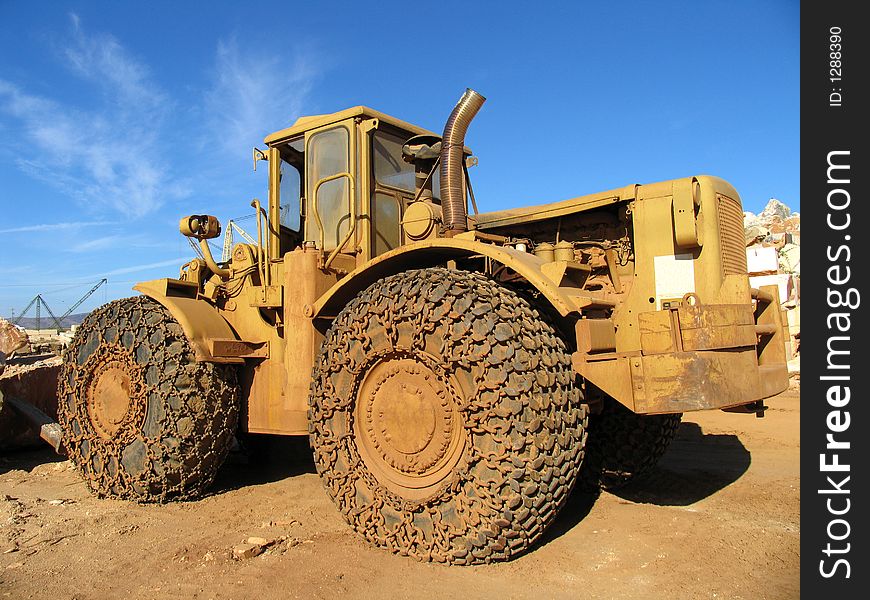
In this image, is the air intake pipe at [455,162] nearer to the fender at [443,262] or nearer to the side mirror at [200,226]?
the fender at [443,262]

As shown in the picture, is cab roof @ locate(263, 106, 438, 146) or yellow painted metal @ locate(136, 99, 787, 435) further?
cab roof @ locate(263, 106, 438, 146)

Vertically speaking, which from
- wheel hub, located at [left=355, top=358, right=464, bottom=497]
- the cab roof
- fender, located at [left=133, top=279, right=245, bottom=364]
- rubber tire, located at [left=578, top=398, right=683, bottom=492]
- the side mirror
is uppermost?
the cab roof

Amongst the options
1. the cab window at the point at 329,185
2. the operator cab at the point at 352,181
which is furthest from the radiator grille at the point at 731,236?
the cab window at the point at 329,185

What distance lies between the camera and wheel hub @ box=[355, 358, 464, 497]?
4.01 meters

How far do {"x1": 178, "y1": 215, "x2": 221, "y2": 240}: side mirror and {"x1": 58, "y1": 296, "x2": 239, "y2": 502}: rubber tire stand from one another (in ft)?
2.52

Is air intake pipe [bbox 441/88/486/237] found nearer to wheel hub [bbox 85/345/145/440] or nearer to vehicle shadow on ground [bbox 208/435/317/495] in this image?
wheel hub [bbox 85/345/145/440]

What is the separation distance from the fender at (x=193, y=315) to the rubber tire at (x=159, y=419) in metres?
0.11

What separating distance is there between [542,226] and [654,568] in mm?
2559

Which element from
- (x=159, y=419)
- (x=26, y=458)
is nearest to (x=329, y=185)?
(x=159, y=419)

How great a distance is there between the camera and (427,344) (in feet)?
13.4

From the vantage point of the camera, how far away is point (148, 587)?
148 inches

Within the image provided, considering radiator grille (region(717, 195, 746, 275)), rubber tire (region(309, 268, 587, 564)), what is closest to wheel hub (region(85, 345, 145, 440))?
rubber tire (region(309, 268, 587, 564))
